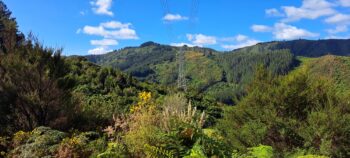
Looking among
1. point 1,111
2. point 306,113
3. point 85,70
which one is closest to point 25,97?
point 1,111

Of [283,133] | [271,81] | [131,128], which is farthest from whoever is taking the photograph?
[271,81]

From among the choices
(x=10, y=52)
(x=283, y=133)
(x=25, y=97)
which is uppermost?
(x=10, y=52)

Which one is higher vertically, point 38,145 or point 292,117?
point 38,145

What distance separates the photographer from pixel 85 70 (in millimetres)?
52000

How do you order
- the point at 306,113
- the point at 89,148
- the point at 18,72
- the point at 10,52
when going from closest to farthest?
the point at 89,148
the point at 18,72
the point at 10,52
the point at 306,113

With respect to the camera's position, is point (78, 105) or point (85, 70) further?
point (85, 70)

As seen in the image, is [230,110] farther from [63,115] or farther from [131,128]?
[131,128]

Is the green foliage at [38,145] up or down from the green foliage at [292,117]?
up

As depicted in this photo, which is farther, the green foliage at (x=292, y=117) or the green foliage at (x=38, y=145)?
the green foliage at (x=292, y=117)

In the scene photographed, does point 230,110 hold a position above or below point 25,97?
below

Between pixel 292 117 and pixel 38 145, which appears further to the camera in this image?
pixel 292 117

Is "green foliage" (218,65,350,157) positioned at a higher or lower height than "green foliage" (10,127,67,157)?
lower

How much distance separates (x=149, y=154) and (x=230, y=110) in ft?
46.0

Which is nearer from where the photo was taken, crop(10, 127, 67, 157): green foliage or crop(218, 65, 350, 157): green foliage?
crop(10, 127, 67, 157): green foliage
